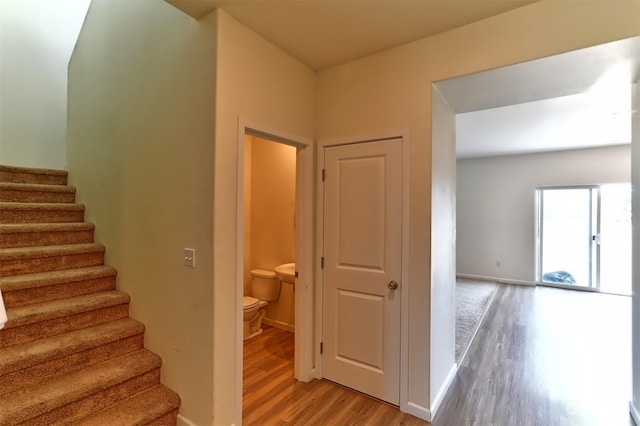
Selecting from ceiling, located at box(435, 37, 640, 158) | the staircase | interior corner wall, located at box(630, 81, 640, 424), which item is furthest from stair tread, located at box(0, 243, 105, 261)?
interior corner wall, located at box(630, 81, 640, 424)

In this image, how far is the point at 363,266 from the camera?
242cm

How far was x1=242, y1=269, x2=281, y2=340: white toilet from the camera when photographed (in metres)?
3.46

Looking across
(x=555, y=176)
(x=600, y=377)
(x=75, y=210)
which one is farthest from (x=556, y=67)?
(x=555, y=176)

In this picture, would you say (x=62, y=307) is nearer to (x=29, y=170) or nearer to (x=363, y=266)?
(x=29, y=170)

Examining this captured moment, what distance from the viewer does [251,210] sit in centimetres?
398

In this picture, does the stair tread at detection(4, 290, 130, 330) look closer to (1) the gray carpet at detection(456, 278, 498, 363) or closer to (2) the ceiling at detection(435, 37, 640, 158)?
(2) the ceiling at detection(435, 37, 640, 158)

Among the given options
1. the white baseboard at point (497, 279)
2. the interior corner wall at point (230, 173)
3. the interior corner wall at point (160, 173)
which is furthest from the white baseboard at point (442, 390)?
the white baseboard at point (497, 279)

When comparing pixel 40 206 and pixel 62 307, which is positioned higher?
pixel 40 206

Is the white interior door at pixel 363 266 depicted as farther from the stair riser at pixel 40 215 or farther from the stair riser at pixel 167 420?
the stair riser at pixel 40 215

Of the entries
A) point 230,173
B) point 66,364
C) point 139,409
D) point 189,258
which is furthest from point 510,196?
point 66,364

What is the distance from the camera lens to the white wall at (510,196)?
5.60m

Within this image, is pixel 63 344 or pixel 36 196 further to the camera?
pixel 36 196

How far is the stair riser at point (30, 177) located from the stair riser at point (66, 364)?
7.17 feet

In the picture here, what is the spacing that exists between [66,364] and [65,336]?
0.21 meters
